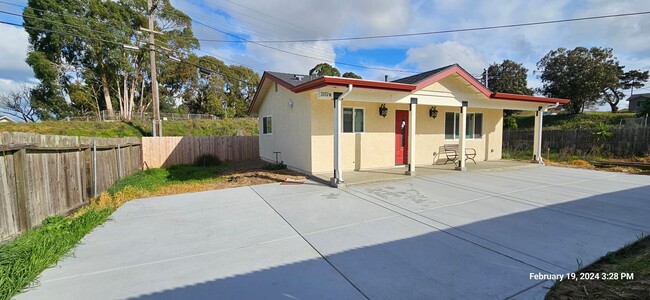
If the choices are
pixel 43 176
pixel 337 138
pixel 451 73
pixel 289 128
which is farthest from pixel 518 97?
pixel 43 176

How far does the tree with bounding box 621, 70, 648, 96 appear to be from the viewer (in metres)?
32.3

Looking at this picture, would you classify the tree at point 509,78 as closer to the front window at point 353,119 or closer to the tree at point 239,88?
the front window at point 353,119

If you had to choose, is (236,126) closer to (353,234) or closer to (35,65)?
(35,65)

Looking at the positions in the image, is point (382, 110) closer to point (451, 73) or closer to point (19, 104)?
point (451, 73)

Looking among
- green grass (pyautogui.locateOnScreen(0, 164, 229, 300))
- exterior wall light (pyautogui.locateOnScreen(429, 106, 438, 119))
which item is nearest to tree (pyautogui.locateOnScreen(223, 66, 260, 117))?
exterior wall light (pyautogui.locateOnScreen(429, 106, 438, 119))

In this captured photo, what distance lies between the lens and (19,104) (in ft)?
102

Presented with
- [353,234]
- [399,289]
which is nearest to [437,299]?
[399,289]

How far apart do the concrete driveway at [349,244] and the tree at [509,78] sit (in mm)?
28911

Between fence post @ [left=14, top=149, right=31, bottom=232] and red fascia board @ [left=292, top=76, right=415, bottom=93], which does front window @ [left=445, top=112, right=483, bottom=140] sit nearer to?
red fascia board @ [left=292, top=76, right=415, bottom=93]

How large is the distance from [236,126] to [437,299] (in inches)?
1132

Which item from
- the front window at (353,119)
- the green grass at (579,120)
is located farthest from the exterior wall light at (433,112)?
the green grass at (579,120)

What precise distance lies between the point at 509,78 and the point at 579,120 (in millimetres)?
8380

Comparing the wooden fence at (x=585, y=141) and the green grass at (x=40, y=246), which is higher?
the wooden fence at (x=585, y=141)

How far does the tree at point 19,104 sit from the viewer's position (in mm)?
30391
